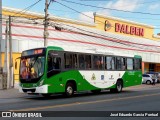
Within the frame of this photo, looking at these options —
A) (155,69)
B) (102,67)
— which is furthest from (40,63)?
(155,69)

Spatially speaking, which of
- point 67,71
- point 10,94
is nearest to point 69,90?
point 67,71

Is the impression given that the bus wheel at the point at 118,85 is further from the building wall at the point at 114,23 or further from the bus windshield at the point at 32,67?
the building wall at the point at 114,23

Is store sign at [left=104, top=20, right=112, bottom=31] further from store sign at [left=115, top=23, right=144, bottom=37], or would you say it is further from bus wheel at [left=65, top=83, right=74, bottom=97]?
bus wheel at [left=65, top=83, right=74, bottom=97]

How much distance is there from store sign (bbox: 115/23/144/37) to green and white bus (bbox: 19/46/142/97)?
102 ft

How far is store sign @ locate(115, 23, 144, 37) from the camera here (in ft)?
189

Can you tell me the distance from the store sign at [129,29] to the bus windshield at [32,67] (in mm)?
37353

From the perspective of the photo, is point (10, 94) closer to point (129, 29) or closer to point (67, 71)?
point (67, 71)

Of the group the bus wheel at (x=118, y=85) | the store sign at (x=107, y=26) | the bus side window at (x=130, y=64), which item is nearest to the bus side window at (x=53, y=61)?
the bus wheel at (x=118, y=85)

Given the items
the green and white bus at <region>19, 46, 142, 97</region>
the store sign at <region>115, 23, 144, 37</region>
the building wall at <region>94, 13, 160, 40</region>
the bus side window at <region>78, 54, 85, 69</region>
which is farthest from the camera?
the store sign at <region>115, 23, 144, 37</region>

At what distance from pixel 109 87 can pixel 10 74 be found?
8740mm

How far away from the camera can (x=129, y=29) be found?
197ft

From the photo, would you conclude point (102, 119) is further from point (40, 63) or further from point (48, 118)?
point (40, 63)

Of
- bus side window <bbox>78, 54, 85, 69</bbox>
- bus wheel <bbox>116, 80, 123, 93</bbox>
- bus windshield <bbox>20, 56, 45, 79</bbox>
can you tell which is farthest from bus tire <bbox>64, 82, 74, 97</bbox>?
bus wheel <bbox>116, 80, 123, 93</bbox>

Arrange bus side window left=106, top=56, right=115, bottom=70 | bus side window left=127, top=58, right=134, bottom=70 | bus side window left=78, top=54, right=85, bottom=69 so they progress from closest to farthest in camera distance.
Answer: bus side window left=78, top=54, right=85, bottom=69 → bus side window left=106, top=56, right=115, bottom=70 → bus side window left=127, top=58, right=134, bottom=70
